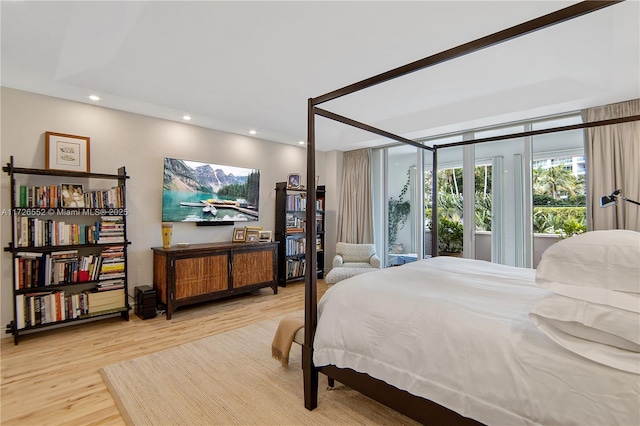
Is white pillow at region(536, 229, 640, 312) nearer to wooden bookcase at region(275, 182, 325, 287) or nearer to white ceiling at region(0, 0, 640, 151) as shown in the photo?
white ceiling at region(0, 0, 640, 151)

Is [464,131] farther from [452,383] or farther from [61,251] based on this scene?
[61,251]

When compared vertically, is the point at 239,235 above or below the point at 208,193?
below

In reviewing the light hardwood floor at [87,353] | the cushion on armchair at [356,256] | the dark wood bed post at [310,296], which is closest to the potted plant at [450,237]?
the cushion on armchair at [356,256]

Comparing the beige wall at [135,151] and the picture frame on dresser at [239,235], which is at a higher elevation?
the beige wall at [135,151]

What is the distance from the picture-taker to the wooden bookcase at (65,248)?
3072 millimetres

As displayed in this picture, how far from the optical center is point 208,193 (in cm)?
457

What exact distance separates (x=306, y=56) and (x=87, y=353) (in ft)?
10.8

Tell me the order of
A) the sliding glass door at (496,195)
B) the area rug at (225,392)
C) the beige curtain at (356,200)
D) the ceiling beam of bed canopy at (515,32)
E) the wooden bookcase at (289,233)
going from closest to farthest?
the ceiling beam of bed canopy at (515,32), the area rug at (225,392), the sliding glass door at (496,195), the wooden bookcase at (289,233), the beige curtain at (356,200)

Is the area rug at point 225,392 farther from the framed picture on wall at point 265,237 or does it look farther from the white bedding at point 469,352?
the framed picture on wall at point 265,237

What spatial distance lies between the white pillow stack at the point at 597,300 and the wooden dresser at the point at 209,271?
11.9 ft

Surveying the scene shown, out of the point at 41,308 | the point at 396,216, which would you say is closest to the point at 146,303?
the point at 41,308

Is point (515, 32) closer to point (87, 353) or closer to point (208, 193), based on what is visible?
point (87, 353)

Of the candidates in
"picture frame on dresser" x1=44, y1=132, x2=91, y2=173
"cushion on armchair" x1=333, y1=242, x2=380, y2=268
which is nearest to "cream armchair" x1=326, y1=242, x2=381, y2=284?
"cushion on armchair" x1=333, y1=242, x2=380, y2=268

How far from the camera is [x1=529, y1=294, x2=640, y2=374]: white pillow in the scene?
105 cm
